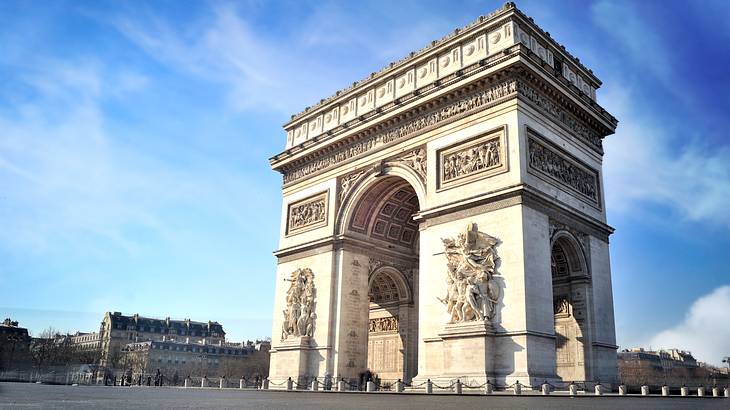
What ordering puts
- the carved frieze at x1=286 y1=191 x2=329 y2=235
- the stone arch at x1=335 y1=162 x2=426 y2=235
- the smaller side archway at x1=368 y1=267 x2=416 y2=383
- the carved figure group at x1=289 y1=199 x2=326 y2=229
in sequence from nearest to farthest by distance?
the stone arch at x1=335 y1=162 x2=426 y2=235 < the carved frieze at x1=286 y1=191 x2=329 y2=235 < the carved figure group at x1=289 y1=199 x2=326 y2=229 < the smaller side archway at x1=368 y1=267 x2=416 y2=383

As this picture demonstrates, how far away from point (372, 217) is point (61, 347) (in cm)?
6119

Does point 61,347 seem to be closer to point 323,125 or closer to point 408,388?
point 323,125

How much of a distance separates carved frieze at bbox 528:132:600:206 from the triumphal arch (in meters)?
0.08

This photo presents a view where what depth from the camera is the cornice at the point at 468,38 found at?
21.0 meters

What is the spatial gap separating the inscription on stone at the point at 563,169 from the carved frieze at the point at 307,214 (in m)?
9.44

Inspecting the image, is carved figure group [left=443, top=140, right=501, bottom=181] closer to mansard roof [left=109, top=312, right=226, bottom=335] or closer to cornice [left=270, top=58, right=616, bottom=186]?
cornice [left=270, top=58, right=616, bottom=186]

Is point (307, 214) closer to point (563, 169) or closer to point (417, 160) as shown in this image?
point (417, 160)

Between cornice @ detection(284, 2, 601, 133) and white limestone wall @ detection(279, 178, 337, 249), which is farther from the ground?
cornice @ detection(284, 2, 601, 133)

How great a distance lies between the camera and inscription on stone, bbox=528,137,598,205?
19.8 metres

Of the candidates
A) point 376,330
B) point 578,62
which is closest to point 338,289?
point 376,330

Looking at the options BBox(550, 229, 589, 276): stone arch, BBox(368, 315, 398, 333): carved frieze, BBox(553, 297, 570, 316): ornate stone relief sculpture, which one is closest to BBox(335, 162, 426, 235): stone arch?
BBox(550, 229, 589, 276): stone arch

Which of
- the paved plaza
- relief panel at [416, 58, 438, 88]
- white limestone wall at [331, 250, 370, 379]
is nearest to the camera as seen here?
the paved plaza

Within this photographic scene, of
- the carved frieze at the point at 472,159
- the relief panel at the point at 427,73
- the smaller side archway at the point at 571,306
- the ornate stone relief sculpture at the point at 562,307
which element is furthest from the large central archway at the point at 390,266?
the ornate stone relief sculpture at the point at 562,307

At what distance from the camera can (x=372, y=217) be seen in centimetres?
2523
